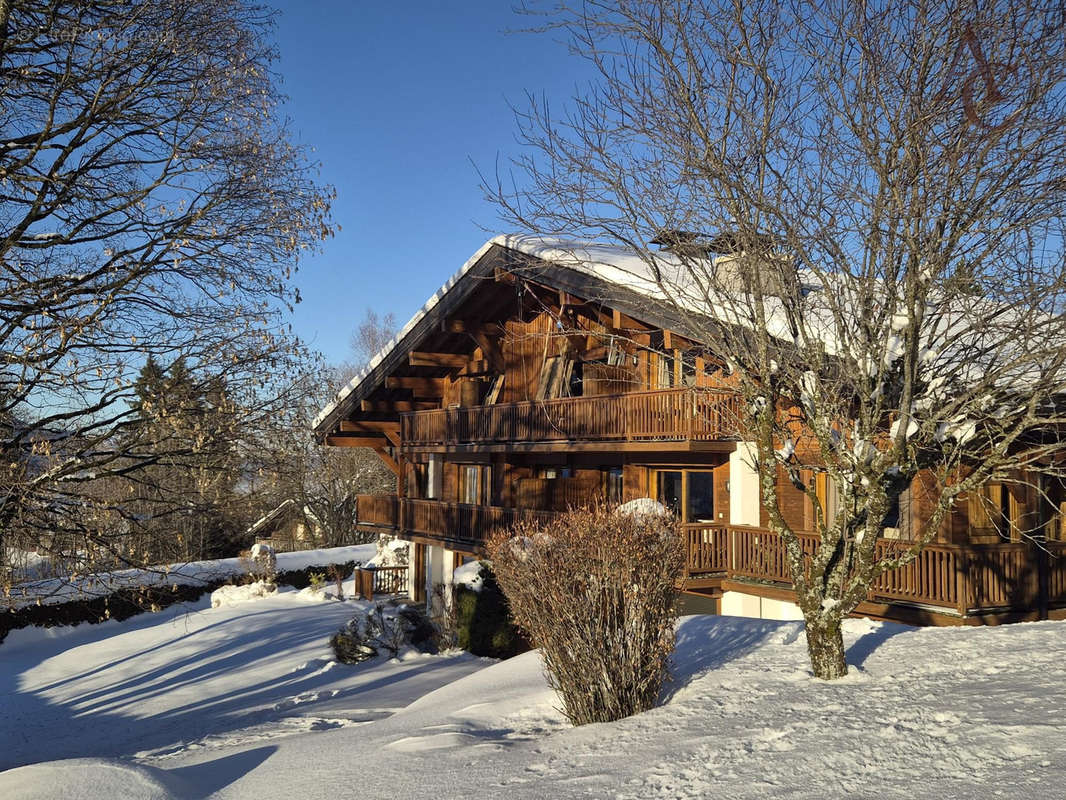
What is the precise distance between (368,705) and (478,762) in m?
8.33

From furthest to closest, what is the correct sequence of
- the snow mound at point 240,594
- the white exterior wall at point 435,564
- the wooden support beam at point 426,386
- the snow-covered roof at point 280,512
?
the snow-covered roof at point 280,512 < the snow mound at point 240,594 < the wooden support beam at point 426,386 < the white exterior wall at point 435,564

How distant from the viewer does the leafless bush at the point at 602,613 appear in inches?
313

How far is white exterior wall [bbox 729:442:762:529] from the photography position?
1591cm

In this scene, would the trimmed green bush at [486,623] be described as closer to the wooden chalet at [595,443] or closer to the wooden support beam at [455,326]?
the wooden chalet at [595,443]

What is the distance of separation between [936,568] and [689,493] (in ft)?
20.7

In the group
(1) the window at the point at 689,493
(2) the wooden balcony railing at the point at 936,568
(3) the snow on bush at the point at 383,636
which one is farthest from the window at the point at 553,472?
(2) the wooden balcony railing at the point at 936,568

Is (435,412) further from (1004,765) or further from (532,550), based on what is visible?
(1004,765)

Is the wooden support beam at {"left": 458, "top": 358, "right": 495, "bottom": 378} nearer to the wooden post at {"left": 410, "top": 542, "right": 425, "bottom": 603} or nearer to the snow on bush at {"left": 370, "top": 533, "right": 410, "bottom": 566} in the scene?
the wooden post at {"left": 410, "top": 542, "right": 425, "bottom": 603}

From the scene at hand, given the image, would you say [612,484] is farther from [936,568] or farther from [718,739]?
[718,739]

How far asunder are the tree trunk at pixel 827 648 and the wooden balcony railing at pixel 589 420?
3.96 metres

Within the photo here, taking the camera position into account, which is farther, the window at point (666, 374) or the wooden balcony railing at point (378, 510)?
the wooden balcony railing at point (378, 510)

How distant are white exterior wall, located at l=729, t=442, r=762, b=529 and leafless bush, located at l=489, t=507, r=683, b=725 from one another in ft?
26.5

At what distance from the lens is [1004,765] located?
17.8ft

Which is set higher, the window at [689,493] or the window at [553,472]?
the window at [553,472]
